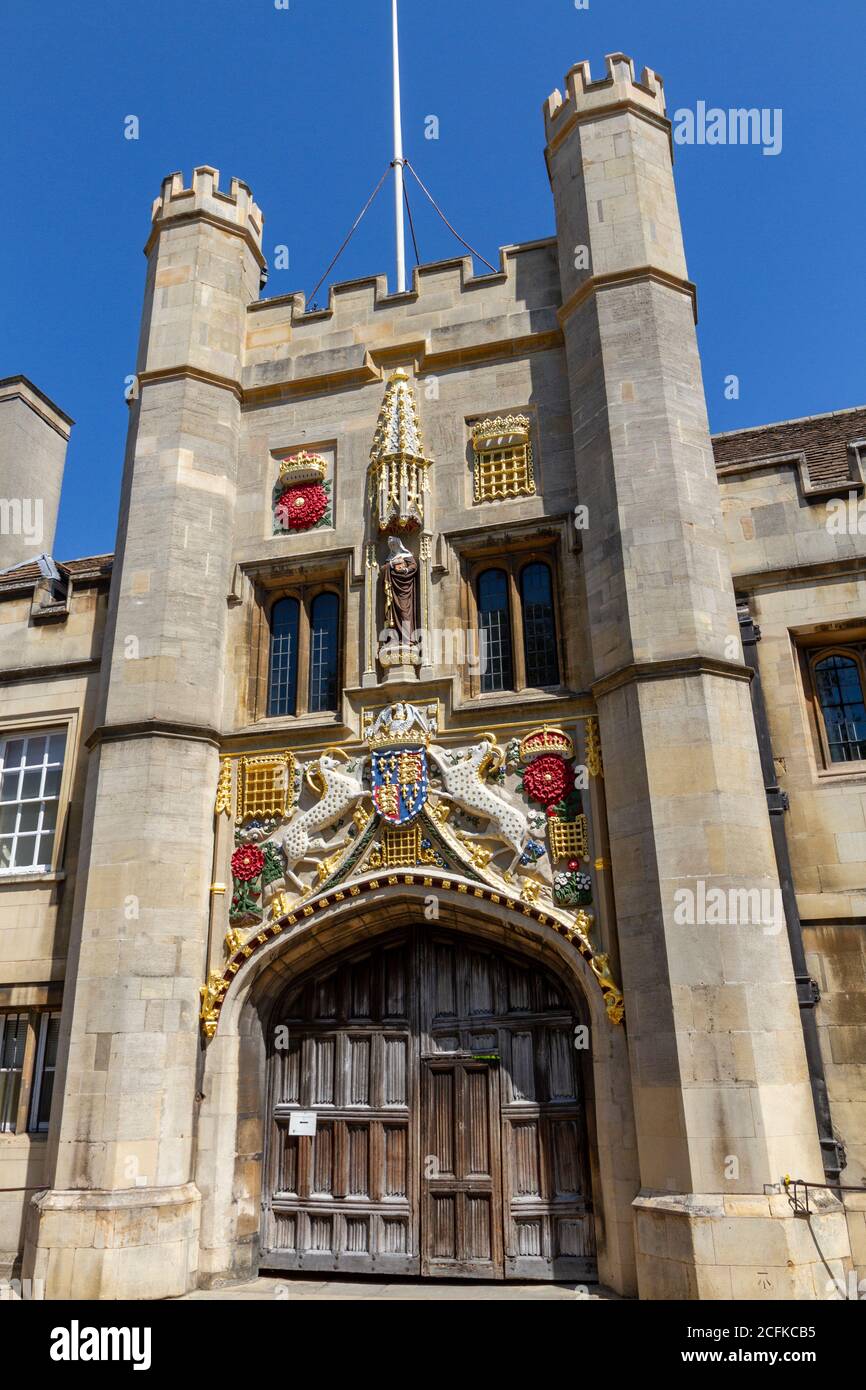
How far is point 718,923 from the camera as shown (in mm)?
9789

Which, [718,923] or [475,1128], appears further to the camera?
[475,1128]

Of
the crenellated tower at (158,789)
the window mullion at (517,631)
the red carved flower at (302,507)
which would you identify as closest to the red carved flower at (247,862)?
the crenellated tower at (158,789)

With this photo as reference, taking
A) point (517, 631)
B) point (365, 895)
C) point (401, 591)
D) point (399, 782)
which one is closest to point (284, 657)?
point (401, 591)

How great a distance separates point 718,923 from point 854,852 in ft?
6.43

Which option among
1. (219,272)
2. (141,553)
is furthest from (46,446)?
(141,553)

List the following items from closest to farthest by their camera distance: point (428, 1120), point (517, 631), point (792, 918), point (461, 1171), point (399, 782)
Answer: point (792, 918) → point (461, 1171) → point (428, 1120) → point (399, 782) → point (517, 631)

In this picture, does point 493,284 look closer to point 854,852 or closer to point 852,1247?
point 854,852

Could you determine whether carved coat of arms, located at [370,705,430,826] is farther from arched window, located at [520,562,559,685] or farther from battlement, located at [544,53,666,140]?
battlement, located at [544,53,666,140]

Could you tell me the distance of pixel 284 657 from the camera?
13.5 m

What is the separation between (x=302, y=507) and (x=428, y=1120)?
7.86 m

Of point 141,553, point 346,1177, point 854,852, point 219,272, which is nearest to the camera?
point 854,852

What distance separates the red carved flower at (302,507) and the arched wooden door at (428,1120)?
18.3ft

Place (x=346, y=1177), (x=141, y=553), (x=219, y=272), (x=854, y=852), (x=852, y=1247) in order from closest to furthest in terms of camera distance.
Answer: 1. (x=852, y=1247)
2. (x=854, y=852)
3. (x=346, y=1177)
4. (x=141, y=553)
5. (x=219, y=272)

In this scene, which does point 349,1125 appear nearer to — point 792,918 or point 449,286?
point 792,918
